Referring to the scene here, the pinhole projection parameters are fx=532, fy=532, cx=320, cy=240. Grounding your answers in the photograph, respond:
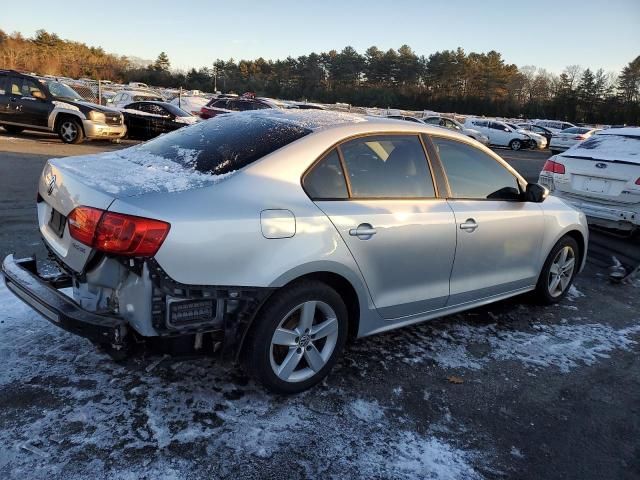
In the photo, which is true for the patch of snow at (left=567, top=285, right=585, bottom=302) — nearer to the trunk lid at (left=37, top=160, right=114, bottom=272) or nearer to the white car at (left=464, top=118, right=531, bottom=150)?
the trunk lid at (left=37, top=160, right=114, bottom=272)

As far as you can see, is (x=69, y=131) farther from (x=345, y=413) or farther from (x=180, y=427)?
(x=345, y=413)

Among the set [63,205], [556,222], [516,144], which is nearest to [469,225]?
[556,222]

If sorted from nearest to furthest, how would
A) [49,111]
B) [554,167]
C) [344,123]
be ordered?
[344,123] < [554,167] < [49,111]

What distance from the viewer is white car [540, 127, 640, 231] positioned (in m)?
6.89

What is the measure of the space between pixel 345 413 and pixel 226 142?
175cm

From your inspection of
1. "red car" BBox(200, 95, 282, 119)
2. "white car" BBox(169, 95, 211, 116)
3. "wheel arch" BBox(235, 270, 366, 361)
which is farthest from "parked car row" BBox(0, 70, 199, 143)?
"wheel arch" BBox(235, 270, 366, 361)

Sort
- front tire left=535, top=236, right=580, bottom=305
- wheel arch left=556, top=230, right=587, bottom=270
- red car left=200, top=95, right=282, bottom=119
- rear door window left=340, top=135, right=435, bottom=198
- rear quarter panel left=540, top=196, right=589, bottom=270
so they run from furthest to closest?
1. red car left=200, top=95, right=282, bottom=119
2. wheel arch left=556, top=230, right=587, bottom=270
3. front tire left=535, top=236, right=580, bottom=305
4. rear quarter panel left=540, top=196, right=589, bottom=270
5. rear door window left=340, top=135, right=435, bottom=198

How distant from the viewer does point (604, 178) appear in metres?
7.10

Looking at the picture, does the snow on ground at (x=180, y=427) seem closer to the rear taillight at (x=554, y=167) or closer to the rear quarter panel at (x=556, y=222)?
the rear quarter panel at (x=556, y=222)

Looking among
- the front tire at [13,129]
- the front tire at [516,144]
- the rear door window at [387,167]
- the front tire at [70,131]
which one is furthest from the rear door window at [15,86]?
the front tire at [516,144]

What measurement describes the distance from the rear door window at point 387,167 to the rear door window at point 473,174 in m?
0.24

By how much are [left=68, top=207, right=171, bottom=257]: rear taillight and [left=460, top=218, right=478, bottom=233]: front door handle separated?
2.10 meters

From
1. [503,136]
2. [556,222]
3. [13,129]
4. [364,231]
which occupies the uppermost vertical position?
[503,136]

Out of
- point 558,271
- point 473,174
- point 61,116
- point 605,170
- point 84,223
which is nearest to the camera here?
point 84,223
